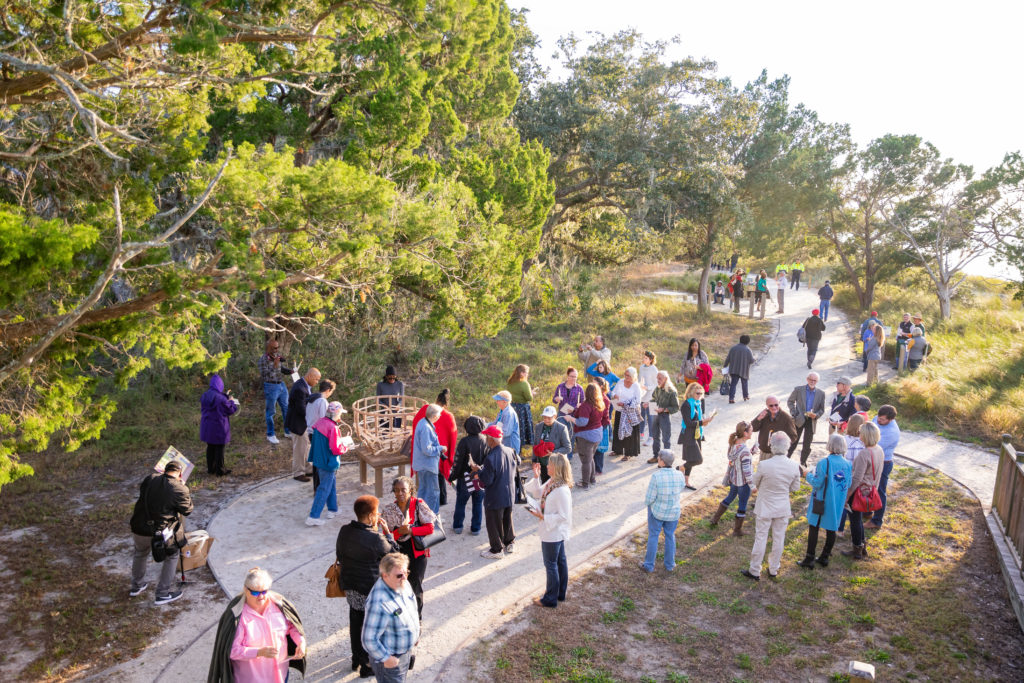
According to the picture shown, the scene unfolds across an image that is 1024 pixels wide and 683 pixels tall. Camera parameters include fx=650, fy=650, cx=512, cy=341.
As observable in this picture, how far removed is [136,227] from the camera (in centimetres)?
746

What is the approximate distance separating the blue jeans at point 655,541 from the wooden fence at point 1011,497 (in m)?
3.78

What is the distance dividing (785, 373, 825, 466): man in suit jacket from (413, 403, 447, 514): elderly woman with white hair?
19.2 feet

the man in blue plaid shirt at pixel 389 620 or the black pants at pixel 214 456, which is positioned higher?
the man in blue plaid shirt at pixel 389 620

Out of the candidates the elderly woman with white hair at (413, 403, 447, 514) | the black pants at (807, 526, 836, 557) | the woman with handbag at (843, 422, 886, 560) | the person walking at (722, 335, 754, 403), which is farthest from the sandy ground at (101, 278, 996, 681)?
the woman with handbag at (843, 422, 886, 560)

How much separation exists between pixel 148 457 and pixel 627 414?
833 centimetres

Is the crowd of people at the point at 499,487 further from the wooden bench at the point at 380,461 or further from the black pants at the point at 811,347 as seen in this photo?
the black pants at the point at 811,347

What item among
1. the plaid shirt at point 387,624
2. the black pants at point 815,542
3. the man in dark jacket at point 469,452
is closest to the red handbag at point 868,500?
the black pants at point 815,542

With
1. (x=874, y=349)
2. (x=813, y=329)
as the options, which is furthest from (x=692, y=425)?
(x=813, y=329)

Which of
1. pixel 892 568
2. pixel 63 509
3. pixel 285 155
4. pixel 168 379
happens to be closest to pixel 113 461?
pixel 63 509

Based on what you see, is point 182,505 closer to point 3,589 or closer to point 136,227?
point 3,589

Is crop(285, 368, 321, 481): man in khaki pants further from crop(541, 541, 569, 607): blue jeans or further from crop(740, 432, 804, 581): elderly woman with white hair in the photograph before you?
crop(740, 432, 804, 581): elderly woman with white hair

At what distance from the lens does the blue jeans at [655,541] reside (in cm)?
741

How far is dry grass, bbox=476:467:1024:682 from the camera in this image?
5898 mm

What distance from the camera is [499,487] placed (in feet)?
24.5
